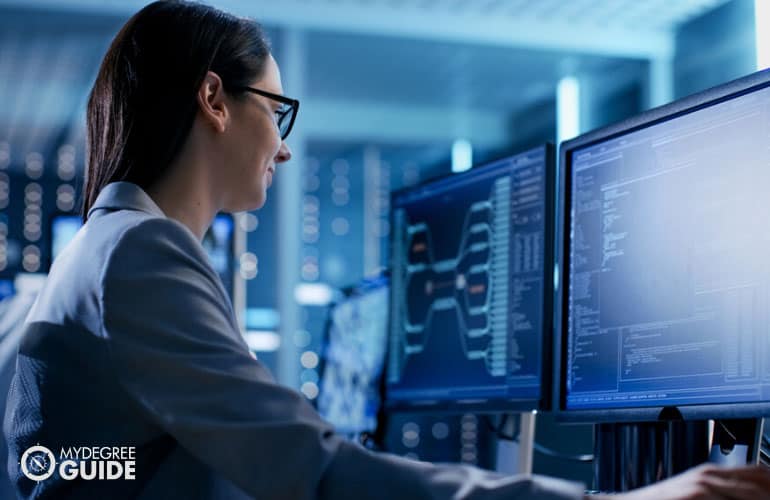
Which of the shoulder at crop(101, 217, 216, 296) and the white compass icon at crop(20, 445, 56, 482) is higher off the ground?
the shoulder at crop(101, 217, 216, 296)

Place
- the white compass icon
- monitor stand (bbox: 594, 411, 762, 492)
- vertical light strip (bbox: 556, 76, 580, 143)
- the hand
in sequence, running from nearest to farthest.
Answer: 1. the hand
2. the white compass icon
3. monitor stand (bbox: 594, 411, 762, 492)
4. vertical light strip (bbox: 556, 76, 580, 143)

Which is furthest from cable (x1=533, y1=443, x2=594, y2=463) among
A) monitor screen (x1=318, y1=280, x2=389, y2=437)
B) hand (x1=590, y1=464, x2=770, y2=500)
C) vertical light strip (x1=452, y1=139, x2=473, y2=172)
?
vertical light strip (x1=452, y1=139, x2=473, y2=172)

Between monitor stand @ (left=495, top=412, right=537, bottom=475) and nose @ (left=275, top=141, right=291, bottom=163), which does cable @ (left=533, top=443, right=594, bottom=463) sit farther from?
nose @ (left=275, top=141, right=291, bottom=163)

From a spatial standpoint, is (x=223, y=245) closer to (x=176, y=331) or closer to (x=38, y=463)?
(x=38, y=463)

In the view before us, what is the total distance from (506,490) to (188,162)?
57cm

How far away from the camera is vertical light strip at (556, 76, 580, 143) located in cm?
561

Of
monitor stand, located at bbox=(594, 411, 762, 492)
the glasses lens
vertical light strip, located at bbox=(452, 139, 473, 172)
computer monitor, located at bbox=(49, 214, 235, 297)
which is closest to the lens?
monitor stand, located at bbox=(594, 411, 762, 492)

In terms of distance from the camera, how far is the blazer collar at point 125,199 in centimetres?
111

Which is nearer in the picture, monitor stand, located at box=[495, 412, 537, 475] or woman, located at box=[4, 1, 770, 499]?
woman, located at box=[4, 1, 770, 499]

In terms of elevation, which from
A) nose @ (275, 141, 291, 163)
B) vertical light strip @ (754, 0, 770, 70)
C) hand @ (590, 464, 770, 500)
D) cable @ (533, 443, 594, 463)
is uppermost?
vertical light strip @ (754, 0, 770, 70)

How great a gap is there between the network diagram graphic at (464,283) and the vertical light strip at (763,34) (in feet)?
1.59

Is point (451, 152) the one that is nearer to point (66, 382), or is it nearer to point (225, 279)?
point (225, 279)

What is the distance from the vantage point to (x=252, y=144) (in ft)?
4.08

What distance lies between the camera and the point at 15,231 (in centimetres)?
483
